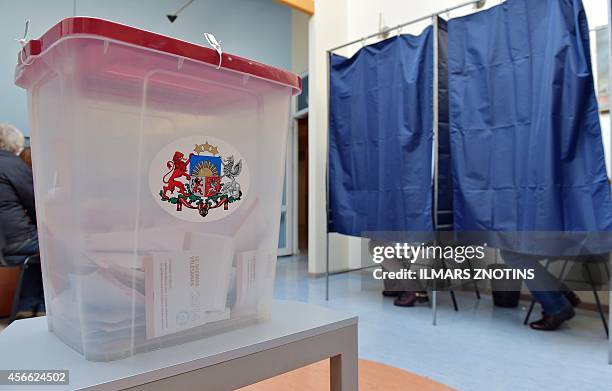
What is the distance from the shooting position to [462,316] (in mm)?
2645

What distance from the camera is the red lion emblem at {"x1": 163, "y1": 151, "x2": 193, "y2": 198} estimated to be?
526mm

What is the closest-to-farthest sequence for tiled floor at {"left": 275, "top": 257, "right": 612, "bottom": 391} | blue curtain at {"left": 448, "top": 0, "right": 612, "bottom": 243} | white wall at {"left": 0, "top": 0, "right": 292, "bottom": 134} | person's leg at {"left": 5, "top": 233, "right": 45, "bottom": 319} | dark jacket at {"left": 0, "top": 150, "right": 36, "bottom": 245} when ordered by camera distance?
tiled floor at {"left": 275, "top": 257, "right": 612, "bottom": 391} → blue curtain at {"left": 448, "top": 0, "right": 612, "bottom": 243} → dark jacket at {"left": 0, "top": 150, "right": 36, "bottom": 245} → person's leg at {"left": 5, "top": 233, "right": 45, "bottom": 319} → white wall at {"left": 0, "top": 0, "right": 292, "bottom": 134}

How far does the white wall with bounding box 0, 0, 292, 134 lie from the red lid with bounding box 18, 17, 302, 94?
9.79 ft

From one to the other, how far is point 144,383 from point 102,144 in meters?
0.28

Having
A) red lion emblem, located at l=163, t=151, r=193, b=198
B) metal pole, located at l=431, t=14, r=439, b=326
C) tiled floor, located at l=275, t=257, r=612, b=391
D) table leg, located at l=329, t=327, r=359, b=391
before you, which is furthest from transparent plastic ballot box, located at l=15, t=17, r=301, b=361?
metal pole, located at l=431, t=14, r=439, b=326

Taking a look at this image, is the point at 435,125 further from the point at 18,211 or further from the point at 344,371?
the point at 18,211

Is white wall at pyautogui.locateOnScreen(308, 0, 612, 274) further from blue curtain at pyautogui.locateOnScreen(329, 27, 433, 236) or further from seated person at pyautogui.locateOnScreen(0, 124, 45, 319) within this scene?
seated person at pyautogui.locateOnScreen(0, 124, 45, 319)

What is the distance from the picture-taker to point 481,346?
6.81 feet

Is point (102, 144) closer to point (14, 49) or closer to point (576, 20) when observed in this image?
point (576, 20)

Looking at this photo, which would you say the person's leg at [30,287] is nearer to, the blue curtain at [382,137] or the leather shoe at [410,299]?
the blue curtain at [382,137]

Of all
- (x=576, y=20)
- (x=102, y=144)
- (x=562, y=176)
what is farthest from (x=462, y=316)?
(x=102, y=144)

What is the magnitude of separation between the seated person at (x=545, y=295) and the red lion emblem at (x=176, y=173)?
2405 mm

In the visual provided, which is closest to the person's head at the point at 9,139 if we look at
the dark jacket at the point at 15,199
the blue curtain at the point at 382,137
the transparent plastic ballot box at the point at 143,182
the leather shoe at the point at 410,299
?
the dark jacket at the point at 15,199

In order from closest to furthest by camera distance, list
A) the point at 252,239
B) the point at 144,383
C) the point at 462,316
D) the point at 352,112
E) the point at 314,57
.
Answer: the point at 144,383 → the point at 252,239 → the point at 462,316 → the point at 352,112 → the point at 314,57
